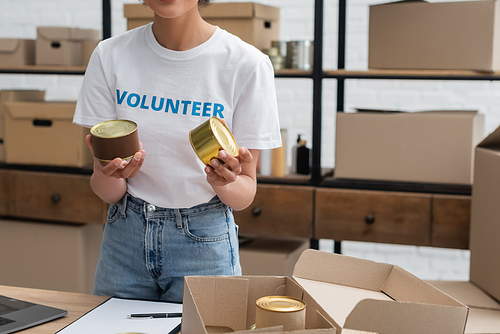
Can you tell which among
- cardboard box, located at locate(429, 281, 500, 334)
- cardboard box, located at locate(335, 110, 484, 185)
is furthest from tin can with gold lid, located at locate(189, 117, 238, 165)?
cardboard box, located at locate(335, 110, 484, 185)

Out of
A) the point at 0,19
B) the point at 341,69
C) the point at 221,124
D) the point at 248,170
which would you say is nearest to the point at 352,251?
the point at 341,69

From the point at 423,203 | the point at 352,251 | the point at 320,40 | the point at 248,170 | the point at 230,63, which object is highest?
the point at 320,40

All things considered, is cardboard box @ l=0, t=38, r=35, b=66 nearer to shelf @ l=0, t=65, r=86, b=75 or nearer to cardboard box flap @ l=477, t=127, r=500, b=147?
shelf @ l=0, t=65, r=86, b=75

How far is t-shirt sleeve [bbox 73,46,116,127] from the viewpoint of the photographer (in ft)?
3.69

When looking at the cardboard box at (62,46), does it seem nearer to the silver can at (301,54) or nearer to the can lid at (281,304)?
the silver can at (301,54)

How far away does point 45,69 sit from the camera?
7.88ft

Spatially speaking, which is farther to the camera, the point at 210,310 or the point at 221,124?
the point at 221,124

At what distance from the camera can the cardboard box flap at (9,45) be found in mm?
2457

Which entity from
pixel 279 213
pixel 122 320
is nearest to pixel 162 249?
pixel 122 320

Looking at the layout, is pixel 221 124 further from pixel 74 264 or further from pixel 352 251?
pixel 352 251

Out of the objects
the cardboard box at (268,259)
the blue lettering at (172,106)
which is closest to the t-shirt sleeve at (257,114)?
the blue lettering at (172,106)

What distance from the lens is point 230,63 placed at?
1079 millimetres

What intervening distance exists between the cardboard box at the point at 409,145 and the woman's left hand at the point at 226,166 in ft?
3.91

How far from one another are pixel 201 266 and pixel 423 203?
116cm
